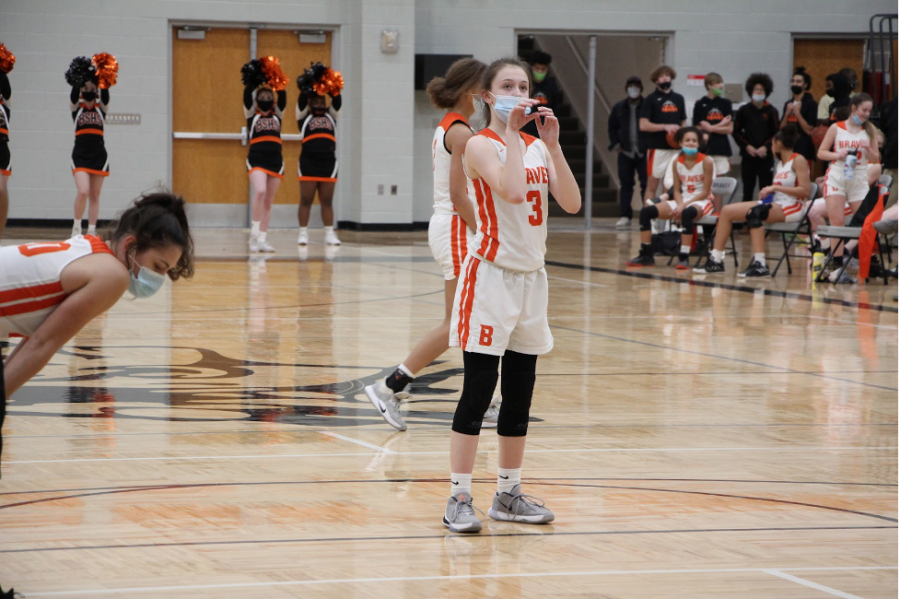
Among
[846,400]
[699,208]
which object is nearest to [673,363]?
[846,400]

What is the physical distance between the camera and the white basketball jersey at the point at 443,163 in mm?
4348

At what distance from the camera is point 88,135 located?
12.3 meters

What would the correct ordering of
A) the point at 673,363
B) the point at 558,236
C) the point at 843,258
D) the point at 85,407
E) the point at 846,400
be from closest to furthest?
the point at 85,407 → the point at 846,400 → the point at 673,363 → the point at 843,258 → the point at 558,236

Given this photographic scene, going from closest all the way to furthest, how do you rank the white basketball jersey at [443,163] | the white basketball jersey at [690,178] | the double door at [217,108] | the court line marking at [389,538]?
1. the court line marking at [389,538]
2. the white basketball jersey at [443,163]
3. the white basketball jersey at [690,178]
4. the double door at [217,108]

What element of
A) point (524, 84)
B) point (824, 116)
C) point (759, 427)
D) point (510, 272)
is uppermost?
point (824, 116)

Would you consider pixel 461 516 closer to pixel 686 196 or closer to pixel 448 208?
pixel 448 208

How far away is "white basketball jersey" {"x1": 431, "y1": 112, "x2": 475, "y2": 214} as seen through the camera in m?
4.35

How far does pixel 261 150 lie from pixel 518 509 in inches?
359

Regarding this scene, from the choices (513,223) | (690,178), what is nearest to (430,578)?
(513,223)

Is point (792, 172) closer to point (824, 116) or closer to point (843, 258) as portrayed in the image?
point (843, 258)

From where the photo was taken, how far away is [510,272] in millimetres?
3369

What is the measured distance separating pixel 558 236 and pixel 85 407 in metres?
11.0

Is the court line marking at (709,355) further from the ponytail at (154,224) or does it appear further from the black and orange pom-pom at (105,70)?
the black and orange pom-pom at (105,70)

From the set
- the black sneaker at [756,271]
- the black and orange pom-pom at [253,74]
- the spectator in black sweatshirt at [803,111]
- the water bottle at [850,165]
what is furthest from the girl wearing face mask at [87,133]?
the spectator in black sweatshirt at [803,111]
